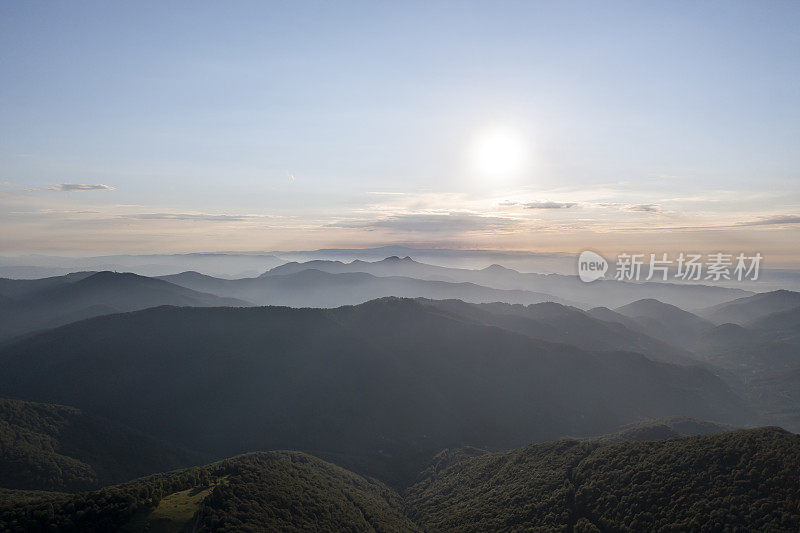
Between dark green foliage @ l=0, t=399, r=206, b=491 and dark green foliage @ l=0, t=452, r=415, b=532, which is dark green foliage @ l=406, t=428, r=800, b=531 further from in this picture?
dark green foliage @ l=0, t=399, r=206, b=491

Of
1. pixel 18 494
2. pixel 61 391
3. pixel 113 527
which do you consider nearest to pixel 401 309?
pixel 61 391

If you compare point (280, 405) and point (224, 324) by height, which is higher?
point (224, 324)

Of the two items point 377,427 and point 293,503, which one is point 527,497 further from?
point 377,427

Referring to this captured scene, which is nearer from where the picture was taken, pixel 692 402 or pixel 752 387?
pixel 692 402

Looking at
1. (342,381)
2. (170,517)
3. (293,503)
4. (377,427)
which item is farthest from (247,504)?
(342,381)

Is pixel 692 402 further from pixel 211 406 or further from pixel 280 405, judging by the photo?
pixel 211 406
